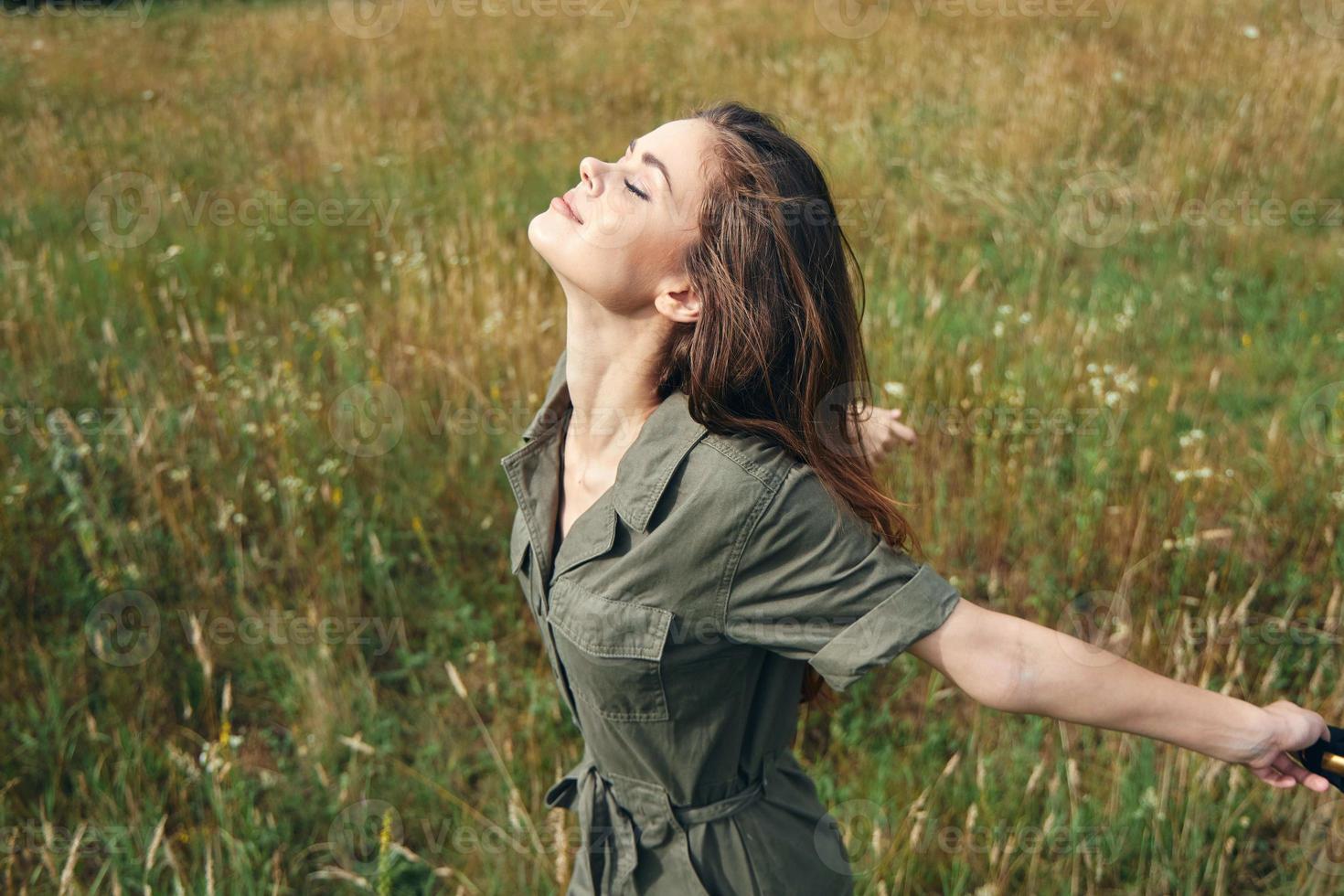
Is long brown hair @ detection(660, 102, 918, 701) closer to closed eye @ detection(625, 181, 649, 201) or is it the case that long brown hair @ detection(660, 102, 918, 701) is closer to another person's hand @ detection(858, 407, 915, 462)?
closed eye @ detection(625, 181, 649, 201)

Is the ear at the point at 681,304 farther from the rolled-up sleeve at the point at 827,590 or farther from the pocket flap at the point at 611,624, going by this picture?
the pocket flap at the point at 611,624

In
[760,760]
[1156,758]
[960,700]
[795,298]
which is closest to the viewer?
[795,298]

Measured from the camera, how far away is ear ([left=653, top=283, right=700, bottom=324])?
4.77ft

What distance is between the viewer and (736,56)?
7.20m

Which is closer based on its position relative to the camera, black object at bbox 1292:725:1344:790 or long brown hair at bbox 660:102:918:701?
black object at bbox 1292:725:1344:790

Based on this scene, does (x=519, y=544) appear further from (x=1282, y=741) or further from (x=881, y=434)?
(x=1282, y=741)

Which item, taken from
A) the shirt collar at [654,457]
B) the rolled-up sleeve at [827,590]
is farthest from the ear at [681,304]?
the rolled-up sleeve at [827,590]

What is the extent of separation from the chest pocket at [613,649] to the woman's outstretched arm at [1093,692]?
0.36 metres

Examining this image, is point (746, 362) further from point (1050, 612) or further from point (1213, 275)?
point (1213, 275)

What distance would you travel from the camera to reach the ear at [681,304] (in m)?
1.45

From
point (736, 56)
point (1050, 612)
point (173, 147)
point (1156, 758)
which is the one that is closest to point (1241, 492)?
point (1050, 612)

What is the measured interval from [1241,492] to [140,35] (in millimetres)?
9975

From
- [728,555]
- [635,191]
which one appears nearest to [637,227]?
[635,191]

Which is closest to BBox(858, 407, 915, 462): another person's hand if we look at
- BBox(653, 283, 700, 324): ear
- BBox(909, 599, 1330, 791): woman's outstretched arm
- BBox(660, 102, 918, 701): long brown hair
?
BBox(660, 102, 918, 701): long brown hair
